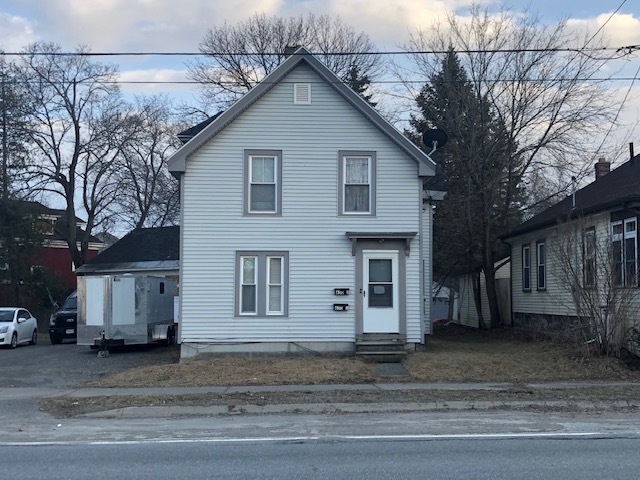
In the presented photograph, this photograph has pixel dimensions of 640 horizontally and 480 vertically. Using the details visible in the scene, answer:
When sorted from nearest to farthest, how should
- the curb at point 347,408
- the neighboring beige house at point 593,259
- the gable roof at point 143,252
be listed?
the curb at point 347,408 → the neighboring beige house at point 593,259 → the gable roof at point 143,252

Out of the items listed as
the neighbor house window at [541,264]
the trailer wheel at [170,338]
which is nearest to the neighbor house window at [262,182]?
the trailer wheel at [170,338]

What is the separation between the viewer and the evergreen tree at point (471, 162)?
90.2ft

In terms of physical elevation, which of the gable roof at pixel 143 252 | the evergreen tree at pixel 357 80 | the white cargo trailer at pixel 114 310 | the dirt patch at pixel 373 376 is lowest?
the dirt patch at pixel 373 376

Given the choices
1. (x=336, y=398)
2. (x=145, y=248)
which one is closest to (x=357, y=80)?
(x=145, y=248)

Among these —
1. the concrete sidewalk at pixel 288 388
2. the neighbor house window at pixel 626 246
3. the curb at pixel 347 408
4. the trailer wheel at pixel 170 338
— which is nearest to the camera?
the curb at pixel 347 408

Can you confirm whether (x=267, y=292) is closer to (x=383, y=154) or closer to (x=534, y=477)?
(x=383, y=154)

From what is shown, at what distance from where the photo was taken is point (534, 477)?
8008 millimetres

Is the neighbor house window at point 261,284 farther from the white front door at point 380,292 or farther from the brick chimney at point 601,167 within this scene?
the brick chimney at point 601,167

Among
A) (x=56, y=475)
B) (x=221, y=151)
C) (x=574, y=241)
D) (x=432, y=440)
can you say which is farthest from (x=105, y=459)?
(x=574, y=241)

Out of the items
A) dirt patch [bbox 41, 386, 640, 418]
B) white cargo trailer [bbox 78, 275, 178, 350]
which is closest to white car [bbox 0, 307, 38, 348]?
white cargo trailer [bbox 78, 275, 178, 350]

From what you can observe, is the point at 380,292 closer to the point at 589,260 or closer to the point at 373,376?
the point at 373,376

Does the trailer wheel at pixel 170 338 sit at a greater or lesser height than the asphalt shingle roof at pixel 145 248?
lesser

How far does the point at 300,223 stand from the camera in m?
19.9

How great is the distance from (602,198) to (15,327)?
66.8 ft
